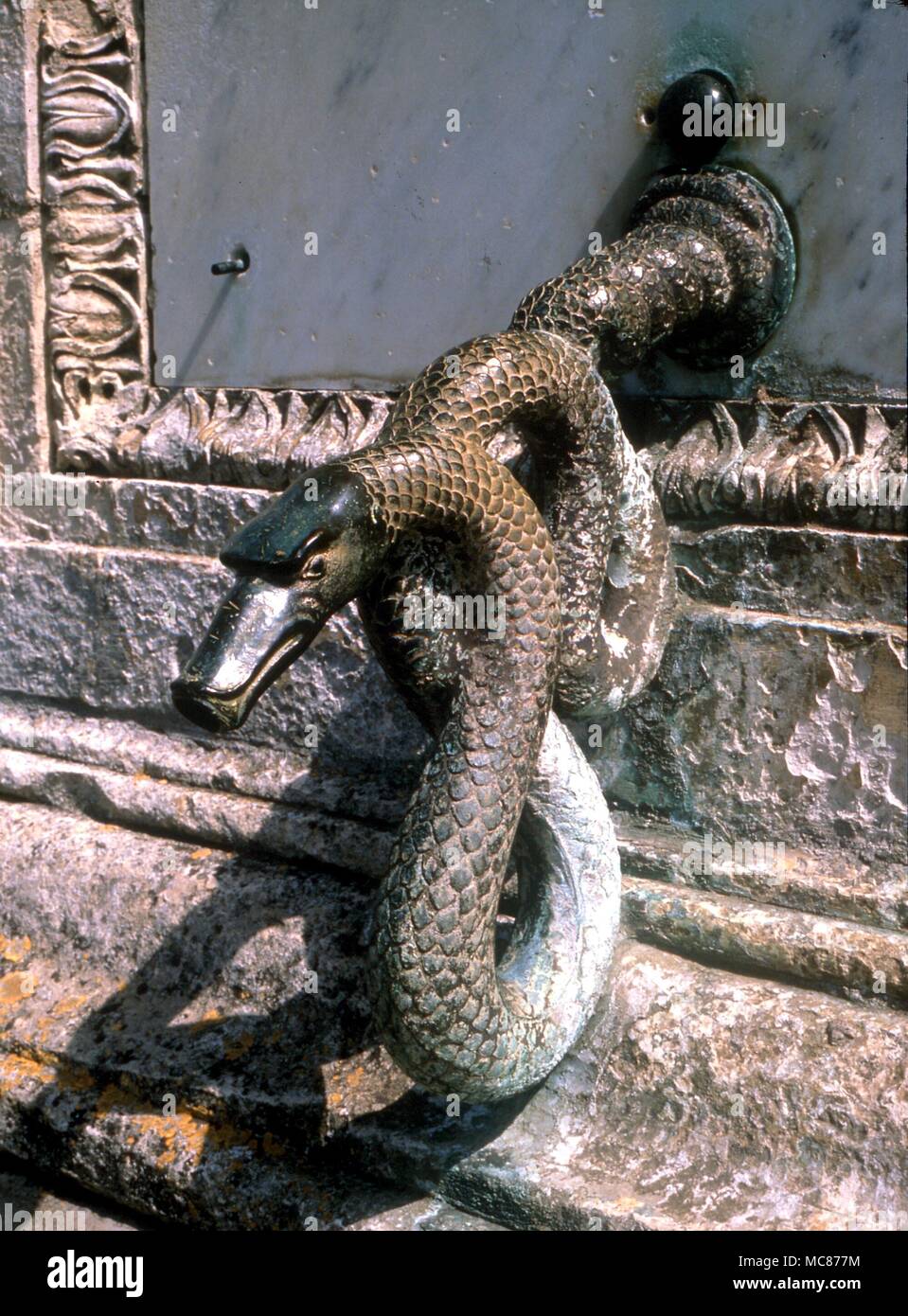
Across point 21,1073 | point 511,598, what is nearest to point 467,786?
point 511,598

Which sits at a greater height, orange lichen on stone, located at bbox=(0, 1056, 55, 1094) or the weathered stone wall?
the weathered stone wall

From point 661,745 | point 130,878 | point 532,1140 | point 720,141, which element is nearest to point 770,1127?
point 532,1140

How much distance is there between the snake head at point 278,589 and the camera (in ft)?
3.91

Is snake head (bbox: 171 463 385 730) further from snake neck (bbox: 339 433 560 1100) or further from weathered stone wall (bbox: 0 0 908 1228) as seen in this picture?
weathered stone wall (bbox: 0 0 908 1228)

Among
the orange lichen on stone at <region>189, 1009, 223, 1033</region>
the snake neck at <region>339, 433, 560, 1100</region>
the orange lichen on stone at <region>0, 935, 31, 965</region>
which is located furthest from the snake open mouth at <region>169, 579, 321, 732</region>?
the orange lichen on stone at <region>0, 935, 31, 965</region>

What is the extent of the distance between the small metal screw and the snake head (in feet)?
3.24

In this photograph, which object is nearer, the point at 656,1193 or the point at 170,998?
the point at 656,1193

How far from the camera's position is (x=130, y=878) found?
204cm

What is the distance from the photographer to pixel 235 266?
2133 mm

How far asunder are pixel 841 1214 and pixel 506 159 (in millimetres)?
1398

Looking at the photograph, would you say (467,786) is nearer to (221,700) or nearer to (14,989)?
(221,700)

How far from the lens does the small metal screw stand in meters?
2.13

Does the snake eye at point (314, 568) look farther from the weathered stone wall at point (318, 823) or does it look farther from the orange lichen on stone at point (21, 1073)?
the orange lichen on stone at point (21, 1073)
